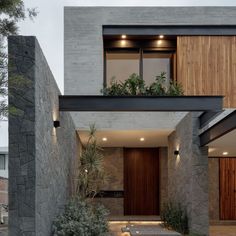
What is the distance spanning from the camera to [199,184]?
11.4 m

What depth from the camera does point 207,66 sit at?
610 inches

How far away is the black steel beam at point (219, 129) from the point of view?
28.5 feet

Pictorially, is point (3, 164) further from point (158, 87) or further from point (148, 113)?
point (148, 113)

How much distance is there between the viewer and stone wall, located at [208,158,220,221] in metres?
16.5

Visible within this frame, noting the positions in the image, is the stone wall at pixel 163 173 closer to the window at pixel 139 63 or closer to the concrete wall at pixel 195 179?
the window at pixel 139 63

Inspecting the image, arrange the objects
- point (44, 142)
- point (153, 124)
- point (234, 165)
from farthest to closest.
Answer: point (234, 165), point (153, 124), point (44, 142)

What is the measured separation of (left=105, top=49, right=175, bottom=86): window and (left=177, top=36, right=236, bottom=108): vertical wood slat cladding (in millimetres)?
756

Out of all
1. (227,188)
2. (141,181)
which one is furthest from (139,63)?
(227,188)

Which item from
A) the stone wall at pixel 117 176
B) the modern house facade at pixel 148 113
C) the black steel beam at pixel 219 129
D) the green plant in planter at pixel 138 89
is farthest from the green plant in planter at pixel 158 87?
the stone wall at pixel 117 176

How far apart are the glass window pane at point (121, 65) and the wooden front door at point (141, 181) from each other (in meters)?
3.76

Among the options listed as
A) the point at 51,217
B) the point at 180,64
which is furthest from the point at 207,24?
the point at 51,217

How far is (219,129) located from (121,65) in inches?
276

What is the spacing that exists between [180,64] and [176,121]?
2276 mm

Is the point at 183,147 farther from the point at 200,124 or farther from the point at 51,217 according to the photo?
the point at 51,217
